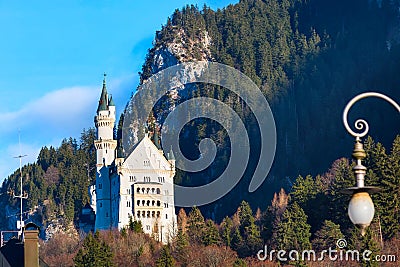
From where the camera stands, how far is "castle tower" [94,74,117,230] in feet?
442

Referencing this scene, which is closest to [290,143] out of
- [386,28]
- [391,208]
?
[386,28]

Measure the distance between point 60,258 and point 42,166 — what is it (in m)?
84.8

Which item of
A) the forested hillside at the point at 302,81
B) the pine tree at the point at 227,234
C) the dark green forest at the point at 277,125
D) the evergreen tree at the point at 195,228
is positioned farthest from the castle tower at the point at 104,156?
the pine tree at the point at 227,234

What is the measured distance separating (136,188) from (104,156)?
8467 mm

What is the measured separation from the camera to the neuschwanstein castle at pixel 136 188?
131 meters

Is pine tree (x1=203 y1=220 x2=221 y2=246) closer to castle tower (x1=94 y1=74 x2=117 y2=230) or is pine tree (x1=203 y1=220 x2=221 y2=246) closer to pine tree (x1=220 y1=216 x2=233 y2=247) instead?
pine tree (x1=220 y1=216 x2=233 y2=247)

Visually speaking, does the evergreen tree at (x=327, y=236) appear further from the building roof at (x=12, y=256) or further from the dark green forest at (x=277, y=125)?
the building roof at (x=12, y=256)

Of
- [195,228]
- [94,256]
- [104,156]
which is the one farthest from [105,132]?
[94,256]

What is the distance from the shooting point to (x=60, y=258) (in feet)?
347

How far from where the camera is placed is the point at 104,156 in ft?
457

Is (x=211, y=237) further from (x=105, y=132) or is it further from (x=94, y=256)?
(x=105, y=132)

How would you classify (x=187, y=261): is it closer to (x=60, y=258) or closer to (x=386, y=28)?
(x=60, y=258)

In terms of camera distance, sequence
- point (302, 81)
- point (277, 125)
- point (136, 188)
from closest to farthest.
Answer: point (136, 188) → point (277, 125) → point (302, 81)

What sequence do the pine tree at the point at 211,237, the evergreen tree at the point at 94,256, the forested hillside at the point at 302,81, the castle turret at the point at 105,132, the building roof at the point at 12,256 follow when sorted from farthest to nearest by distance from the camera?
the forested hillside at the point at 302,81, the castle turret at the point at 105,132, the pine tree at the point at 211,237, the evergreen tree at the point at 94,256, the building roof at the point at 12,256
